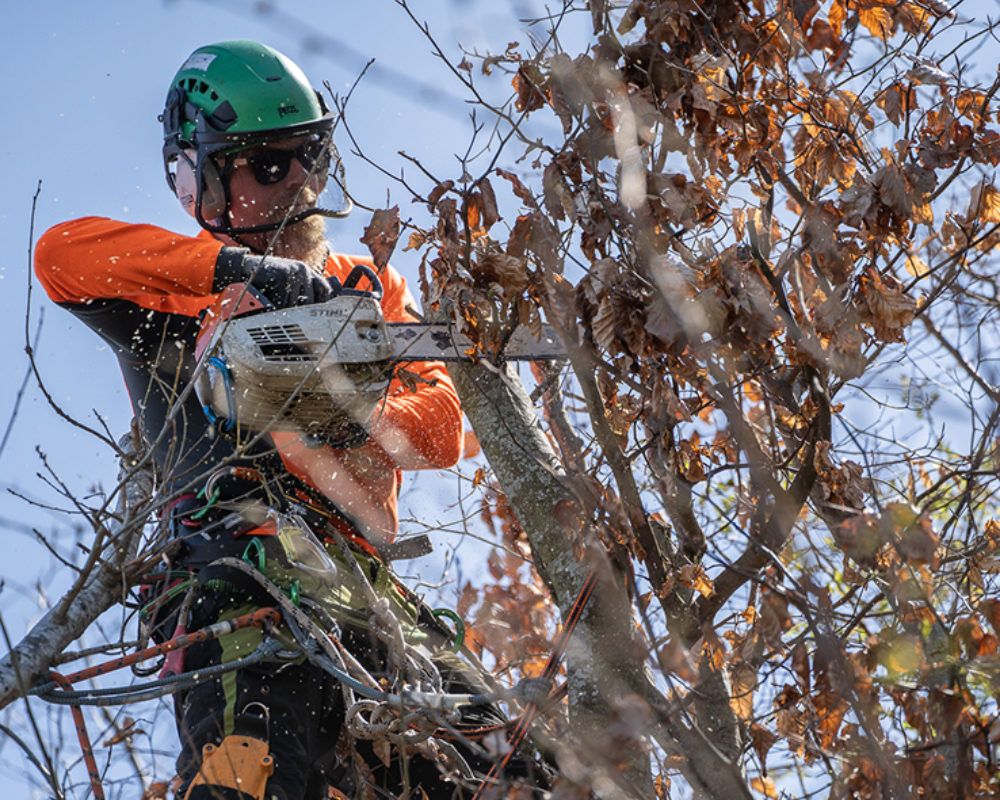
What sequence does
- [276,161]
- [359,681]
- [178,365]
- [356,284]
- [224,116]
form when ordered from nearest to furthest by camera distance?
[359,681] < [178,365] < [356,284] < [224,116] < [276,161]

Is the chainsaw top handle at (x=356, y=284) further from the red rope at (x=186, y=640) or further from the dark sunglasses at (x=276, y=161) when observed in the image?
the red rope at (x=186, y=640)

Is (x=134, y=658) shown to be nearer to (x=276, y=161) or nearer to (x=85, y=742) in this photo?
(x=85, y=742)

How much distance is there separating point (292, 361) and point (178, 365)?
0.40 meters

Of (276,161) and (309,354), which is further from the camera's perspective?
(276,161)

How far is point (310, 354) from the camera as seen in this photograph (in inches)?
138

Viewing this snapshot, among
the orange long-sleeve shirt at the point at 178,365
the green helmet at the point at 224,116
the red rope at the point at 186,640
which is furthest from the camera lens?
the green helmet at the point at 224,116

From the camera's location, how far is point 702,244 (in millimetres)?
2912

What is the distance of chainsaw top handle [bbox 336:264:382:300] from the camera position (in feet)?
11.8

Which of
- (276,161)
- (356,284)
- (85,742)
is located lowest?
(85,742)

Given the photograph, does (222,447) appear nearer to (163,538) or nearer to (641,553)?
(163,538)

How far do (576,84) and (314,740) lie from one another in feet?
7.08

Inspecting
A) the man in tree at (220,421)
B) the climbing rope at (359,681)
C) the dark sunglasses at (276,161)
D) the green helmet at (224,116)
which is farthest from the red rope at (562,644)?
the dark sunglasses at (276,161)

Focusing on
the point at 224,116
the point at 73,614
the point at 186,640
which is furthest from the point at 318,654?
the point at 224,116

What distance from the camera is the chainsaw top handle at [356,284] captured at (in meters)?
3.59
